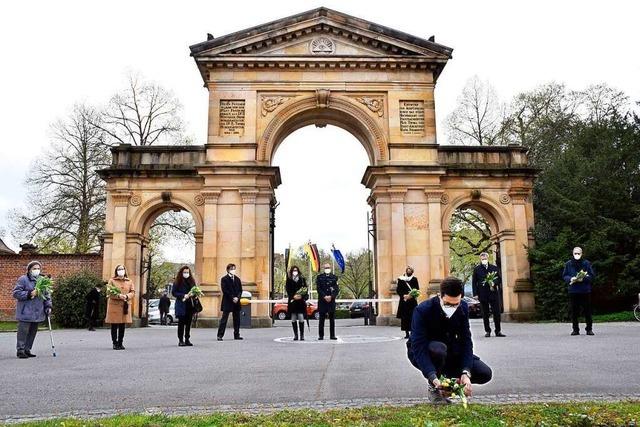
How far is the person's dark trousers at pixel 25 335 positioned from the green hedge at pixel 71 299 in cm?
1125

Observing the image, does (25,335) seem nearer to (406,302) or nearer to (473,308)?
(406,302)

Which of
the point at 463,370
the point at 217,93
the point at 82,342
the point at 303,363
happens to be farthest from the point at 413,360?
the point at 217,93

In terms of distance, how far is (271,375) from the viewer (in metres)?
8.02

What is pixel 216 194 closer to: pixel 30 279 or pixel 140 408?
pixel 30 279

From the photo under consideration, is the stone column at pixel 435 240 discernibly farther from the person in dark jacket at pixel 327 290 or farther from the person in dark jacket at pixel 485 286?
the person in dark jacket at pixel 327 290

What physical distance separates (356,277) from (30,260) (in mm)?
49003

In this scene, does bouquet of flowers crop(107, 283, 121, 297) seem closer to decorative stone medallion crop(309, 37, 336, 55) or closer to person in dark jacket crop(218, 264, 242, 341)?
person in dark jacket crop(218, 264, 242, 341)

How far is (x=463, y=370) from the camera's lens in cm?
515

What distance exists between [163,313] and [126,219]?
33.6 feet

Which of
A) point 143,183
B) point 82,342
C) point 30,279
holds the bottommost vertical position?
point 82,342

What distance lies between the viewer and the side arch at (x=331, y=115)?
80.1ft

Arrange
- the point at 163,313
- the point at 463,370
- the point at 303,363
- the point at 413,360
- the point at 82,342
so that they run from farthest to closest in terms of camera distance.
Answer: the point at 163,313, the point at 82,342, the point at 303,363, the point at 413,360, the point at 463,370

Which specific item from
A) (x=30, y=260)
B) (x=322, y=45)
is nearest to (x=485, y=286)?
(x=322, y=45)

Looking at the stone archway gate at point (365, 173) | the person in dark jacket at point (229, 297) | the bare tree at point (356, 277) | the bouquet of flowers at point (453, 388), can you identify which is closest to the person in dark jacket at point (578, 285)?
the person in dark jacket at point (229, 297)
